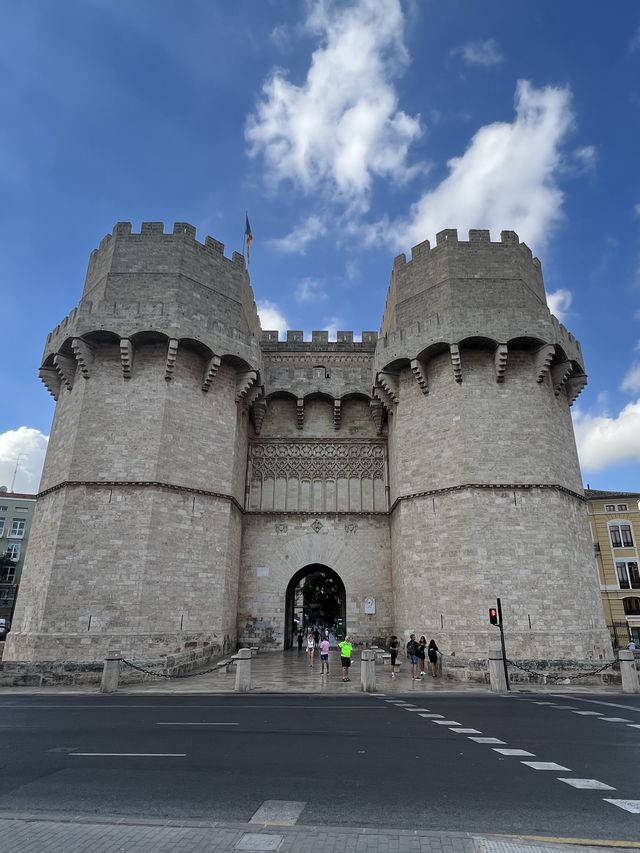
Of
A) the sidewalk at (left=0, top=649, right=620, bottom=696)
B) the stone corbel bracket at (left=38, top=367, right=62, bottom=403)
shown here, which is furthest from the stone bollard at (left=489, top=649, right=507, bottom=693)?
the stone corbel bracket at (left=38, top=367, right=62, bottom=403)

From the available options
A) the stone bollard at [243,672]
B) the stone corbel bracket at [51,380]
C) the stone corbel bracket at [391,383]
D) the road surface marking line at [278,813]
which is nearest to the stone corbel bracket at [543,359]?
the stone corbel bracket at [391,383]

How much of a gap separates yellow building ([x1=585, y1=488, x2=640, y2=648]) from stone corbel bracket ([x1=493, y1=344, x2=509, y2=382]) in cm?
1977

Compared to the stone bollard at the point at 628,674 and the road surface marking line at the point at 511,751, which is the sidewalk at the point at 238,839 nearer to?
the road surface marking line at the point at 511,751

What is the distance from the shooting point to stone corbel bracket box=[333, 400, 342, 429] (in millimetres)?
23469

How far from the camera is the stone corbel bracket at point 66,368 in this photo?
1994 centimetres

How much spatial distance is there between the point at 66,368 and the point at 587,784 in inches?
798

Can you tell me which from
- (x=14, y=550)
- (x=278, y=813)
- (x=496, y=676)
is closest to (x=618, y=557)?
(x=496, y=676)

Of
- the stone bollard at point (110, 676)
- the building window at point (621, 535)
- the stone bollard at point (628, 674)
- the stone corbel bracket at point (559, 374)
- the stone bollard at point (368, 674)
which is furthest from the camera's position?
the building window at point (621, 535)

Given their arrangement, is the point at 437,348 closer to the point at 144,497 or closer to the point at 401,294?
the point at 401,294

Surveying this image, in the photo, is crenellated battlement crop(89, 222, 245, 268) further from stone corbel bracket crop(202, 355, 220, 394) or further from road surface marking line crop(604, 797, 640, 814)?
road surface marking line crop(604, 797, 640, 814)

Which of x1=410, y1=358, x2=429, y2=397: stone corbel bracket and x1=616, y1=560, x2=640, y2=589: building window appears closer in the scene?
x1=410, y1=358, x2=429, y2=397: stone corbel bracket

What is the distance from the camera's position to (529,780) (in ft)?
17.5

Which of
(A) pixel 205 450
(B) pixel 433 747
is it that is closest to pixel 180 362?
(A) pixel 205 450

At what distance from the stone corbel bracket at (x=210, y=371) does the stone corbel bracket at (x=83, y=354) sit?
13.8 feet
